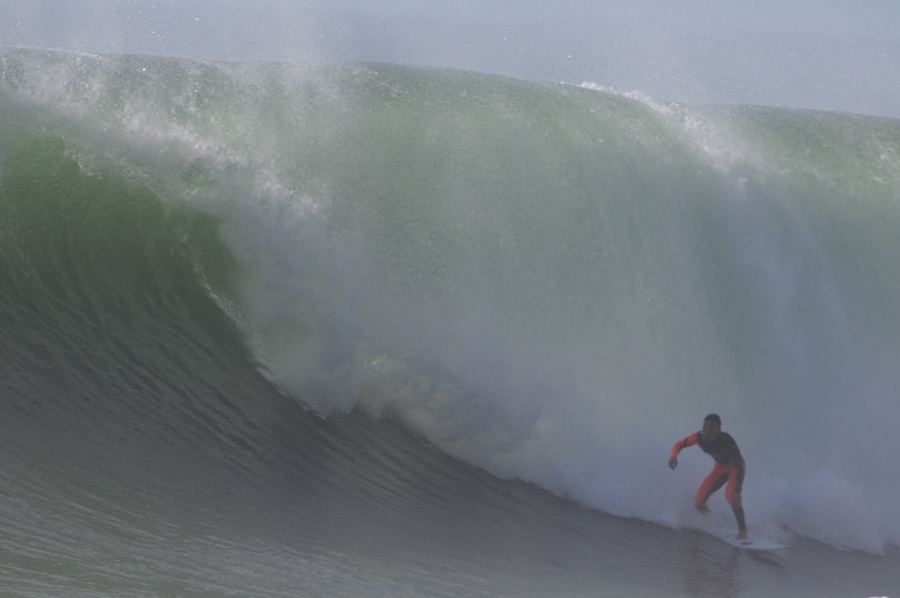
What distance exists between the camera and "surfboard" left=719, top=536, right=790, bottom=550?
6186mm

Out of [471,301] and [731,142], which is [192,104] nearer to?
[471,301]

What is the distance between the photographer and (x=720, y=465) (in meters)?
6.49

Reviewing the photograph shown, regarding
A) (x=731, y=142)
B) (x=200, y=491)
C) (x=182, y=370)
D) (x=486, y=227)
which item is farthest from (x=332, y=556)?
(x=731, y=142)

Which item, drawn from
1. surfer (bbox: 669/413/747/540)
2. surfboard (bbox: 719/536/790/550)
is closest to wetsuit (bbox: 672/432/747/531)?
surfer (bbox: 669/413/747/540)

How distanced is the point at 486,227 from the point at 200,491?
3.74m

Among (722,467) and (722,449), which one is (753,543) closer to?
(722,467)

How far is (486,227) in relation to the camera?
741 centimetres

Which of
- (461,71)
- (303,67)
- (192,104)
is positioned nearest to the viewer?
(192,104)

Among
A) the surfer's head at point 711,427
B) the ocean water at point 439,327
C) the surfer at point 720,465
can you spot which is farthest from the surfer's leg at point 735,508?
the surfer's head at point 711,427

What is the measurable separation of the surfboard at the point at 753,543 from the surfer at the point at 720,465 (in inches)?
2.0

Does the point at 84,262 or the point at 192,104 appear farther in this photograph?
the point at 192,104

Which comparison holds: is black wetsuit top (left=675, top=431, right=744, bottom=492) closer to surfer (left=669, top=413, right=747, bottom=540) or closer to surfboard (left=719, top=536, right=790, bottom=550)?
surfer (left=669, top=413, right=747, bottom=540)

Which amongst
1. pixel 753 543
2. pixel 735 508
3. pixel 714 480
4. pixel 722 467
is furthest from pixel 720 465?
pixel 753 543

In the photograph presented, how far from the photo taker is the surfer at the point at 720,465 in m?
6.34
